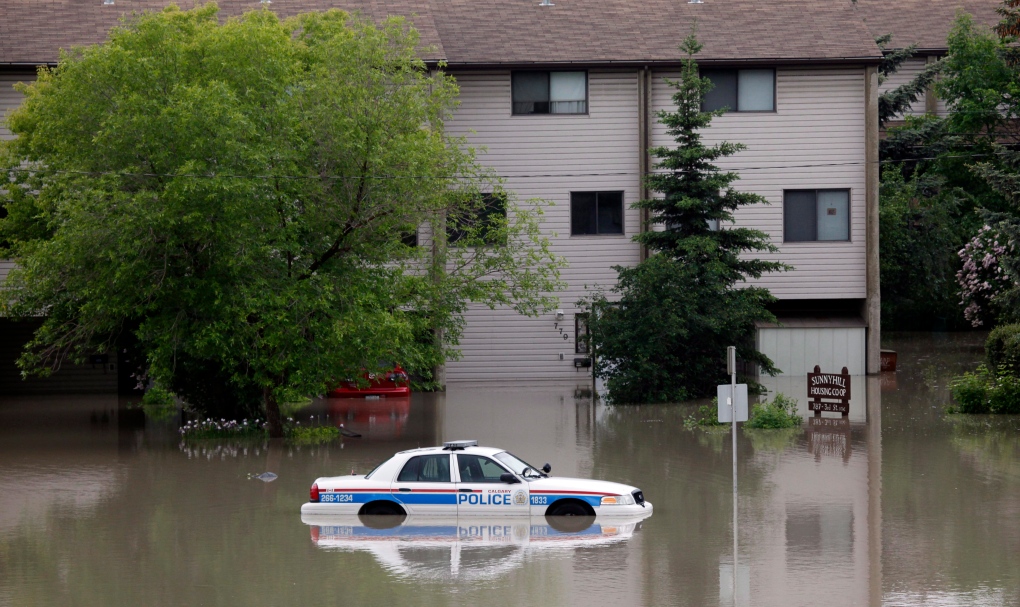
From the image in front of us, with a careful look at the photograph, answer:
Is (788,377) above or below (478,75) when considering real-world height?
below

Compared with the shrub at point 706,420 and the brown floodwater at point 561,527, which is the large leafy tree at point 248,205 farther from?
the shrub at point 706,420

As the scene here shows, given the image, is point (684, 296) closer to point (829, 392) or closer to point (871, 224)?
point (829, 392)

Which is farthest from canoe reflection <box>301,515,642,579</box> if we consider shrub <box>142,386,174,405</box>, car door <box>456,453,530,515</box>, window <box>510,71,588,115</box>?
window <box>510,71,588,115</box>

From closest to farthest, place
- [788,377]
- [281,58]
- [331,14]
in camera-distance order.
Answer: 1. [281,58]
2. [331,14]
3. [788,377]

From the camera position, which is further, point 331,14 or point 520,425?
point 331,14

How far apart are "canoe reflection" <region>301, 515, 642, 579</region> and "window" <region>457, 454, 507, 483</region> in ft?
1.74

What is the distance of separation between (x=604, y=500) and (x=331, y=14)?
17.8m

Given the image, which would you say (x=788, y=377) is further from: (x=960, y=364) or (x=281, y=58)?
(x=281, y=58)

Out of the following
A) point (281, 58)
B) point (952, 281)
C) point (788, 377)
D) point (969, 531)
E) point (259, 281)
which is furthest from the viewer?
point (952, 281)

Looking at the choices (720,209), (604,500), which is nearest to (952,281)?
(720,209)

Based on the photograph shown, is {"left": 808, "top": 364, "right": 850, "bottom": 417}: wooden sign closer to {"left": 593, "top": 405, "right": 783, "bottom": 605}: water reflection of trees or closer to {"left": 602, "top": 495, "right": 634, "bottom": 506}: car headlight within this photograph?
{"left": 593, "top": 405, "right": 783, "bottom": 605}: water reflection of trees

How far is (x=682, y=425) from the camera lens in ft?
89.4

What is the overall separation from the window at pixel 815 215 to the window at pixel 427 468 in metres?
23.3

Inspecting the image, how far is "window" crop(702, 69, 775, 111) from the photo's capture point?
37.5 metres
